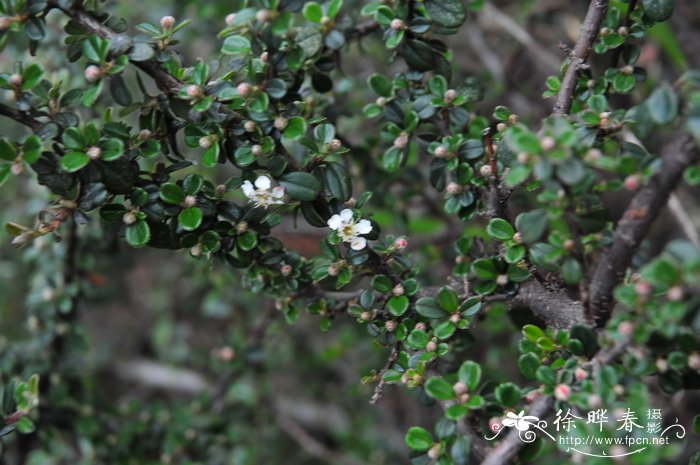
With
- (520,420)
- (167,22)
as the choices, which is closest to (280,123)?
(167,22)

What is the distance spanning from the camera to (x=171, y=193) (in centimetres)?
112

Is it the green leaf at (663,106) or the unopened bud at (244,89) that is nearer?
the green leaf at (663,106)

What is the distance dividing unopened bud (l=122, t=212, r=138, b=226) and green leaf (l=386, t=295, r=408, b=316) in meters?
0.45

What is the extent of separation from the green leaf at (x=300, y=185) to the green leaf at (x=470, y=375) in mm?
371

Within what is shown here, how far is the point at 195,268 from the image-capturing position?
203 cm

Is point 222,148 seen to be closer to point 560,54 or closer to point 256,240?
point 256,240

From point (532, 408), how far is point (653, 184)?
374mm

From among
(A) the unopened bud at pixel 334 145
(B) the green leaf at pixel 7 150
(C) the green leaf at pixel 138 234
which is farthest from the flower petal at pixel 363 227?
(B) the green leaf at pixel 7 150

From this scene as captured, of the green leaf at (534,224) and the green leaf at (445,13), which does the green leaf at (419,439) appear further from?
the green leaf at (445,13)

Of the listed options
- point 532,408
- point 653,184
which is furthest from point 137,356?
point 653,184

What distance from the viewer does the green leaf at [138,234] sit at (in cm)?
110

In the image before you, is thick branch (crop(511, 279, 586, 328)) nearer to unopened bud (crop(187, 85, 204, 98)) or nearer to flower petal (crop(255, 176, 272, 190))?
flower petal (crop(255, 176, 272, 190))

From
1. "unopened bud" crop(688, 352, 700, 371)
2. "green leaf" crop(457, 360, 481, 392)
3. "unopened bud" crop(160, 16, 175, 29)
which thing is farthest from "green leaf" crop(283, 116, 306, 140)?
"unopened bud" crop(688, 352, 700, 371)

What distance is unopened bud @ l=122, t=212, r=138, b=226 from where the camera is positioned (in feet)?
3.65
